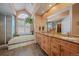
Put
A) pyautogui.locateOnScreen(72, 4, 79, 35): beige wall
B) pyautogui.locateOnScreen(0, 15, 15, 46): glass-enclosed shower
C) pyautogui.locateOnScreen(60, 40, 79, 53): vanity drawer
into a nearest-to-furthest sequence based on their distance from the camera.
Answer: pyautogui.locateOnScreen(60, 40, 79, 53): vanity drawer, pyautogui.locateOnScreen(72, 4, 79, 35): beige wall, pyautogui.locateOnScreen(0, 15, 15, 46): glass-enclosed shower

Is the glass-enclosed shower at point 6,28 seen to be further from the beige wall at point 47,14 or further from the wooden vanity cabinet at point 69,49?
the wooden vanity cabinet at point 69,49

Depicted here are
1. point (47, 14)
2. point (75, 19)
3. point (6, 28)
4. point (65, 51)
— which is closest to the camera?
point (65, 51)

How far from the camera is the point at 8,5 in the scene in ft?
6.51

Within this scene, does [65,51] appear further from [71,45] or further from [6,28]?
[6,28]

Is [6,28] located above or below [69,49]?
above

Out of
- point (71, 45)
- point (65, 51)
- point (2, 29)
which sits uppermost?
point (2, 29)

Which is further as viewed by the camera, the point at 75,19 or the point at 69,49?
the point at 75,19

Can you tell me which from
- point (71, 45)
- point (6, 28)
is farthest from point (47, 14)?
point (71, 45)

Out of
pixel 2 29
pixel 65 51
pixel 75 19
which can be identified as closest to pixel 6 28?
pixel 2 29

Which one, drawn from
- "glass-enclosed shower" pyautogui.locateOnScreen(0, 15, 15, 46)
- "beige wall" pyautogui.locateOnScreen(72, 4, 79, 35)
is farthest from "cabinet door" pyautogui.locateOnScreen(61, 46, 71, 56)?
"glass-enclosed shower" pyautogui.locateOnScreen(0, 15, 15, 46)

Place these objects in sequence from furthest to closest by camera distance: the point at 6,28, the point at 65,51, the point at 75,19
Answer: the point at 6,28, the point at 75,19, the point at 65,51

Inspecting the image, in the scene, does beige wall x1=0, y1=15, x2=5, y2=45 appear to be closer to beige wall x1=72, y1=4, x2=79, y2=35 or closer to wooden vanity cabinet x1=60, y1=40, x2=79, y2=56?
wooden vanity cabinet x1=60, y1=40, x2=79, y2=56

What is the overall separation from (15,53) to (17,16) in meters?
0.71

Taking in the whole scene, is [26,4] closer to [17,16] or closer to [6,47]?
[17,16]
